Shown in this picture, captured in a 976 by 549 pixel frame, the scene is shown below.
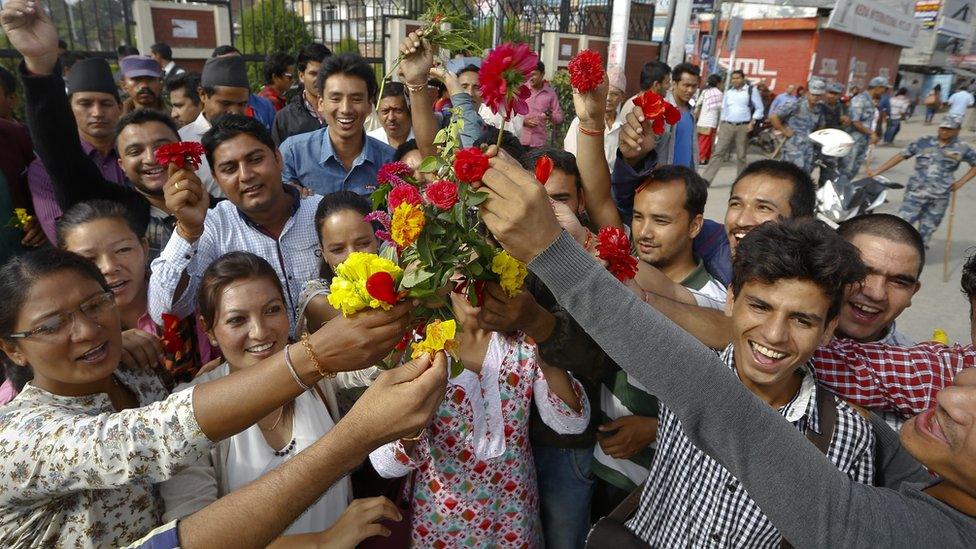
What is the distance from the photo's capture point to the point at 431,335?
1.58 m

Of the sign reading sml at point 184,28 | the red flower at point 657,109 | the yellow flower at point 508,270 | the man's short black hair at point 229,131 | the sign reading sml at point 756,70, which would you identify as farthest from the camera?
the sign reading sml at point 756,70

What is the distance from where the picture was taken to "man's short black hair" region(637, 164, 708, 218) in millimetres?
2791

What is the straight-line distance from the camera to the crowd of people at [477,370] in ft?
4.24

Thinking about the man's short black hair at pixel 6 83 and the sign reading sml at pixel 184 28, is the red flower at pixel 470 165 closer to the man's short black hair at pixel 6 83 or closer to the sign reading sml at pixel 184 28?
the man's short black hair at pixel 6 83

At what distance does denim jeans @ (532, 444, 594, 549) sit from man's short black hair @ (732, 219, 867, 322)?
114 centimetres

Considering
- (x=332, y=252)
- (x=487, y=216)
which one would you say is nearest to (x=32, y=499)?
(x=487, y=216)

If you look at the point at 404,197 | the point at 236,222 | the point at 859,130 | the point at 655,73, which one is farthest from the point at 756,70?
the point at 404,197

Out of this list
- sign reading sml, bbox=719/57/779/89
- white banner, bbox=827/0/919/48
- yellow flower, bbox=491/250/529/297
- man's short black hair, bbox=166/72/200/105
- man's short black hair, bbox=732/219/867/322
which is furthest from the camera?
sign reading sml, bbox=719/57/779/89

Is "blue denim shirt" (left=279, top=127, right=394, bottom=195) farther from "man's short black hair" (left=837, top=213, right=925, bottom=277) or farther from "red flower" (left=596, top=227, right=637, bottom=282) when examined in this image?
"man's short black hair" (left=837, top=213, right=925, bottom=277)

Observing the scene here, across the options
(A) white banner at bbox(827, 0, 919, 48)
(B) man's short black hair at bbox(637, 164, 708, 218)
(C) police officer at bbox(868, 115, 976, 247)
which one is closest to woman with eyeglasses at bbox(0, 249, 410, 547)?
(B) man's short black hair at bbox(637, 164, 708, 218)

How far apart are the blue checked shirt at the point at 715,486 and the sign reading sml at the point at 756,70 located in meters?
27.3

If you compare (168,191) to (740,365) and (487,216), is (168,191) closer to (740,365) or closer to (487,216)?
(487,216)

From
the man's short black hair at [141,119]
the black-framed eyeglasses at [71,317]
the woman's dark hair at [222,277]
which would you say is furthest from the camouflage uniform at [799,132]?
the black-framed eyeglasses at [71,317]

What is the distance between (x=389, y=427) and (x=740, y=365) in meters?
1.25
